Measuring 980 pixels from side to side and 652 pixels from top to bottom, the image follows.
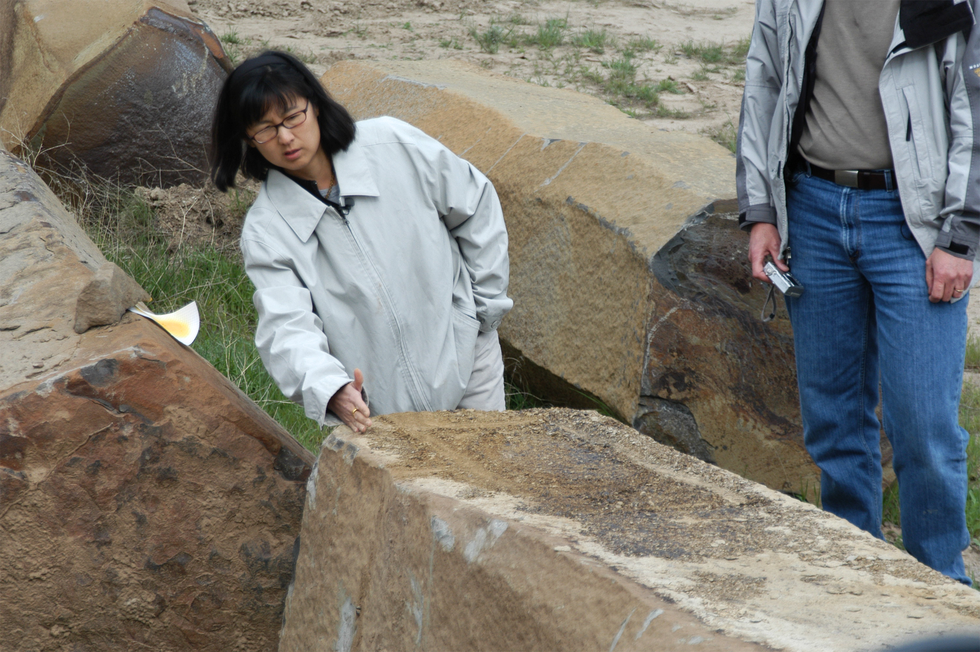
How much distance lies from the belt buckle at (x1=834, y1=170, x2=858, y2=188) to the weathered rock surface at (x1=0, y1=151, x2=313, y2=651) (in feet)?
4.28

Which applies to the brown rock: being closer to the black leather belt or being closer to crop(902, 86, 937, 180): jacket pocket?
the black leather belt

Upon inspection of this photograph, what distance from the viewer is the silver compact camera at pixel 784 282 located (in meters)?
2.19

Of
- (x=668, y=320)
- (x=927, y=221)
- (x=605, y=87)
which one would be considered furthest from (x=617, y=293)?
(x=605, y=87)

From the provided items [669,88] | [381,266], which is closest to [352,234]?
[381,266]

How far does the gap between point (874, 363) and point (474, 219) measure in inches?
38.8

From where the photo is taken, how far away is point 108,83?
436 cm

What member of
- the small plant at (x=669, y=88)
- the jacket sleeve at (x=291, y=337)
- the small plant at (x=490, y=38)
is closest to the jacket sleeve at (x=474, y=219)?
the jacket sleeve at (x=291, y=337)

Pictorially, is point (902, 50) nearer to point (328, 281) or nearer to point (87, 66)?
point (328, 281)

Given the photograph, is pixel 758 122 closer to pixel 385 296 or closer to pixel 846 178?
pixel 846 178

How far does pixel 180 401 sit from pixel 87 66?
2.85 meters

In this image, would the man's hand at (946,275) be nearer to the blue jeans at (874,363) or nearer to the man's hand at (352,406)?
the blue jeans at (874,363)

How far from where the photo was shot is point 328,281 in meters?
2.15

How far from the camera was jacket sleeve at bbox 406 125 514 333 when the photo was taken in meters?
2.27

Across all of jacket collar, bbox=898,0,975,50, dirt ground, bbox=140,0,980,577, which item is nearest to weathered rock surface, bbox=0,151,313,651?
jacket collar, bbox=898,0,975,50
